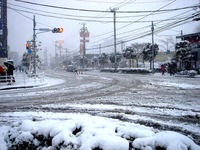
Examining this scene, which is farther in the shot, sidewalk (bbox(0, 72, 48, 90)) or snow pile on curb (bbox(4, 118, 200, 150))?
sidewalk (bbox(0, 72, 48, 90))

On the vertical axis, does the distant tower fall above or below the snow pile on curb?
above

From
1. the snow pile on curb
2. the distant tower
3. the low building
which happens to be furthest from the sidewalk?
the low building

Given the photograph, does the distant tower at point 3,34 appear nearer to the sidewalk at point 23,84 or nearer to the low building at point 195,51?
the sidewalk at point 23,84

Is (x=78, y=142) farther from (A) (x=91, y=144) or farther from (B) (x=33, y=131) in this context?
(B) (x=33, y=131)

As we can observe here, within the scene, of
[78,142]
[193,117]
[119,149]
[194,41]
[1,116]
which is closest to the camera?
[119,149]

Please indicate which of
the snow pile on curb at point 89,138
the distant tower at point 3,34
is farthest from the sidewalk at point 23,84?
the snow pile on curb at point 89,138

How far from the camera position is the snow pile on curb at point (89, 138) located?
326 cm

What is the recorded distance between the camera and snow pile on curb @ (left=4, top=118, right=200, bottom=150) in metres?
3.26

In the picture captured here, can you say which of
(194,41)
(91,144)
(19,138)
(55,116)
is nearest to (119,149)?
(91,144)

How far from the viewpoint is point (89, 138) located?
3.49 meters

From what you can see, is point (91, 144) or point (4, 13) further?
point (4, 13)

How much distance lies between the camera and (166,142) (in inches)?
127

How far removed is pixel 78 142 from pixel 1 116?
5422 millimetres

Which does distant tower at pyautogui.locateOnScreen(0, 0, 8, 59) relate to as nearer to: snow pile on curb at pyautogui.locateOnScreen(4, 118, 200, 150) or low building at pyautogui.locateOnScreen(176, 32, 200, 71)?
snow pile on curb at pyautogui.locateOnScreen(4, 118, 200, 150)
